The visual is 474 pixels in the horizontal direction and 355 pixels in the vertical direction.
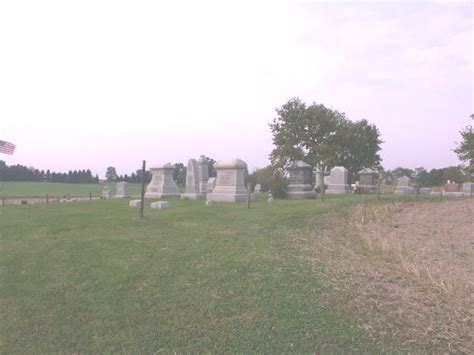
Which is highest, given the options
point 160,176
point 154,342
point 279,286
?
point 160,176

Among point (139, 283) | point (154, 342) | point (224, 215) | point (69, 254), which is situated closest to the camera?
point (154, 342)

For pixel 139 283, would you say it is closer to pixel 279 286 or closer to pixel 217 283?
pixel 217 283

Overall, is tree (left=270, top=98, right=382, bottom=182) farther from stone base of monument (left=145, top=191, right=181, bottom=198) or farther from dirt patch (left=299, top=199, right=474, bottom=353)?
dirt patch (left=299, top=199, right=474, bottom=353)

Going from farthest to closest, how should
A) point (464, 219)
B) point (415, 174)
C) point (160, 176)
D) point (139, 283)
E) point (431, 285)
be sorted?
1. point (415, 174)
2. point (160, 176)
3. point (464, 219)
4. point (139, 283)
5. point (431, 285)

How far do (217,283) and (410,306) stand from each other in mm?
2553

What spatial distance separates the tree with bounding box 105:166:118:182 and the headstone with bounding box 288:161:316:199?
87665 mm

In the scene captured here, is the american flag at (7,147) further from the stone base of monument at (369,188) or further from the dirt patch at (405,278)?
the stone base of monument at (369,188)

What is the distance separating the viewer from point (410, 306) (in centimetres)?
491

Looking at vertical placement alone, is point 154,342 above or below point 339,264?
below

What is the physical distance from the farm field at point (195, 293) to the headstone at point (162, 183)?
538 inches

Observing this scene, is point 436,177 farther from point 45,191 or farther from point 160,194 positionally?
point 45,191

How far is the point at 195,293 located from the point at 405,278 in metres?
2.99

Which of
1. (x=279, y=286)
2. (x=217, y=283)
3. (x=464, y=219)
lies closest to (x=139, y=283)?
(x=217, y=283)

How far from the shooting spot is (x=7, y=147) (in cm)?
1948
